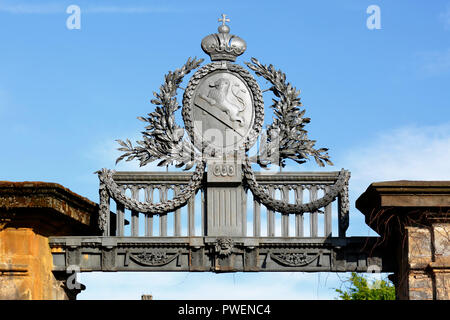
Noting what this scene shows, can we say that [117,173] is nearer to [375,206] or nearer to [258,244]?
[258,244]

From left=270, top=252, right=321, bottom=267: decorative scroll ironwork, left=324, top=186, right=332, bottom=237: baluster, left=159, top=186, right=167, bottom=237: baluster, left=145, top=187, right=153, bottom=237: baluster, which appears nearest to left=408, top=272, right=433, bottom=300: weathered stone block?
left=324, top=186, right=332, bottom=237: baluster

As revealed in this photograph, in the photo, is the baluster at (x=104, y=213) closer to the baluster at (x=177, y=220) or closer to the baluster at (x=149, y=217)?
the baluster at (x=149, y=217)

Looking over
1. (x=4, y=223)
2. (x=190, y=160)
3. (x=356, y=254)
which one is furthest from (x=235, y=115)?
(x=4, y=223)

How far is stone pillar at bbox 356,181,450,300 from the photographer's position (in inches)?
600

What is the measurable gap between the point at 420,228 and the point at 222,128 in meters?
3.85

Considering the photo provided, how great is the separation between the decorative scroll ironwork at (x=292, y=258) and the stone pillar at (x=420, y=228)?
1428mm

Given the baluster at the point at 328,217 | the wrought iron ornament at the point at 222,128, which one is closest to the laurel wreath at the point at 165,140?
the wrought iron ornament at the point at 222,128

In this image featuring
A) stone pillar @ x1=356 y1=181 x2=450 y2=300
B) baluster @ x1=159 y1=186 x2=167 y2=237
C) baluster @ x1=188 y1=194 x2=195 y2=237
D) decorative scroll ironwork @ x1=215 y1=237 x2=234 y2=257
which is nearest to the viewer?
stone pillar @ x1=356 y1=181 x2=450 y2=300

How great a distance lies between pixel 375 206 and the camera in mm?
15648

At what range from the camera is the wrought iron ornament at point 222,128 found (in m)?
16.2

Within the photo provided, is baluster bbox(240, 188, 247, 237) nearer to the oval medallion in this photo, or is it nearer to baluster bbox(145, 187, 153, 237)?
the oval medallion

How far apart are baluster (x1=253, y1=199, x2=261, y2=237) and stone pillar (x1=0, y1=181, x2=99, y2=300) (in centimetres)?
302

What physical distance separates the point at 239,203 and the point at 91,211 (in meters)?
2.73
